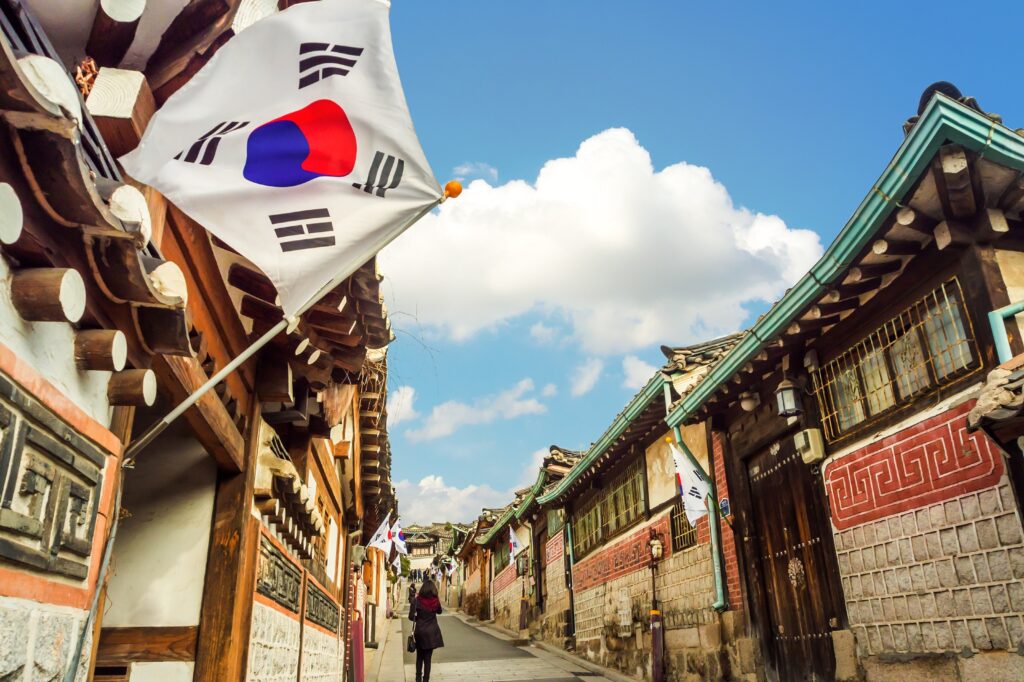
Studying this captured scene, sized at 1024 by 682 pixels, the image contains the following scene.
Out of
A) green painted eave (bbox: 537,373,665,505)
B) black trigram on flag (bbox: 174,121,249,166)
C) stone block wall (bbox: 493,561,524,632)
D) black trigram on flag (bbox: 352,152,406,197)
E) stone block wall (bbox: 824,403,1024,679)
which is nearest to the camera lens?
black trigram on flag (bbox: 174,121,249,166)

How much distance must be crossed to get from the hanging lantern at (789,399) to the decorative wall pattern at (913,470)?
0.72m

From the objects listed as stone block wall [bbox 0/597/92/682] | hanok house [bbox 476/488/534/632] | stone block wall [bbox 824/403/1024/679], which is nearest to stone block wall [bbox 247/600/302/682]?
stone block wall [bbox 0/597/92/682]

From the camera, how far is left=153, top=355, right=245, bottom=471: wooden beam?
3.64 m

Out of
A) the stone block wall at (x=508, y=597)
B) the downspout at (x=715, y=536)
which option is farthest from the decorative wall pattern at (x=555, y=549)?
the downspout at (x=715, y=536)

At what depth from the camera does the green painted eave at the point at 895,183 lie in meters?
5.22

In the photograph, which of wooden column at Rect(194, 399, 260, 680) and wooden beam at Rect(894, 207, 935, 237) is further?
wooden beam at Rect(894, 207, 935, 237)

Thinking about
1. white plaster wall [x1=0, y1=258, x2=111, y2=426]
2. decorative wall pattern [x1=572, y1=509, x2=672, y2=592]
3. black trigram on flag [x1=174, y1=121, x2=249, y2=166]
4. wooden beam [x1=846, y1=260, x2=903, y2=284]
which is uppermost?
wooden beam [x1=846, y1=260, x2=903, y2=284]

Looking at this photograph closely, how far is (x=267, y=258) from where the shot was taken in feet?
10.7

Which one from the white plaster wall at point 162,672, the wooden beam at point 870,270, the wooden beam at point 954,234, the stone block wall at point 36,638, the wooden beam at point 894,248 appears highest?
A: the wooden beam at point 894,248

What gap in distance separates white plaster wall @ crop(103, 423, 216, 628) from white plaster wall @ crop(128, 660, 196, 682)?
25 cm

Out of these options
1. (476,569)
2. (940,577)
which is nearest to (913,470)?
(940,577)

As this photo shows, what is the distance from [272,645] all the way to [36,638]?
3491 millimetres

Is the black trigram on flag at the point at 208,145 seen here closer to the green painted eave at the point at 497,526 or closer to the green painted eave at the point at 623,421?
the green painted eave at the point at 623,421

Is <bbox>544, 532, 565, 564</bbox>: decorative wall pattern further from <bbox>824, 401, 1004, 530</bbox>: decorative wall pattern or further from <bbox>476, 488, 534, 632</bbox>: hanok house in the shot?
<bbox>824, 401, 1004, 530</bbox>: decorative wall pattern
